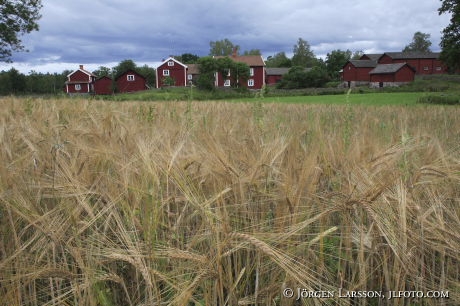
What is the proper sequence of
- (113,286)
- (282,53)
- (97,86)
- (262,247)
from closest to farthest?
1. (262,247)
2. (113,286)
3. (97,86)
4. (282,53)

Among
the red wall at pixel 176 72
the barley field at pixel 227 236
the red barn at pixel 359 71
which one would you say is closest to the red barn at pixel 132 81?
the red wall at pixel 176 72

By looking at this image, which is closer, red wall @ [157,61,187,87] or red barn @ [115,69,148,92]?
red barn @ [115,69,148,92]

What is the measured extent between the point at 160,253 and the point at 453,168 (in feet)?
4.89

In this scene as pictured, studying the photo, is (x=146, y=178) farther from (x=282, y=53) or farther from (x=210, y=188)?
(x=282, y=53)

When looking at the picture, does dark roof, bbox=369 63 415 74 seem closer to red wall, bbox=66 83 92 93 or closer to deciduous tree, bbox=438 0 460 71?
deciduous tree, bbox=438 0 460 71

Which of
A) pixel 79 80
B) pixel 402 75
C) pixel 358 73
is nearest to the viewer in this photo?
pixel 79 80

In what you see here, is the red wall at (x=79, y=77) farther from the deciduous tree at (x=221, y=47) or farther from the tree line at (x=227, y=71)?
the deciduous tree at (x=221, y=47)

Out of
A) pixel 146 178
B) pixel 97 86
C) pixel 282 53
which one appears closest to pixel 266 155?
pixel 146 178

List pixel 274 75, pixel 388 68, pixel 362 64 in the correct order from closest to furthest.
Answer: pixel 388 68 < pixel 362 64 < pixel 274 75

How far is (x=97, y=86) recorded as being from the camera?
209ft

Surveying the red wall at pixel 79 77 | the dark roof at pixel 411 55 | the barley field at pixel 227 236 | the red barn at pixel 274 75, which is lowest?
the barley field at pixel 227 236

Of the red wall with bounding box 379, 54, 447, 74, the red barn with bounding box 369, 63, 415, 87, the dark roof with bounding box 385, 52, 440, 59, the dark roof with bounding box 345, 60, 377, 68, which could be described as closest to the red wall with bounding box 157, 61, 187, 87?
the red barn with bounding box 369, 63, 415, 87

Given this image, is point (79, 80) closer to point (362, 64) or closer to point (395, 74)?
point (362, 64)

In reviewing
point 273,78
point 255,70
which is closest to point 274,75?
point 273,78
